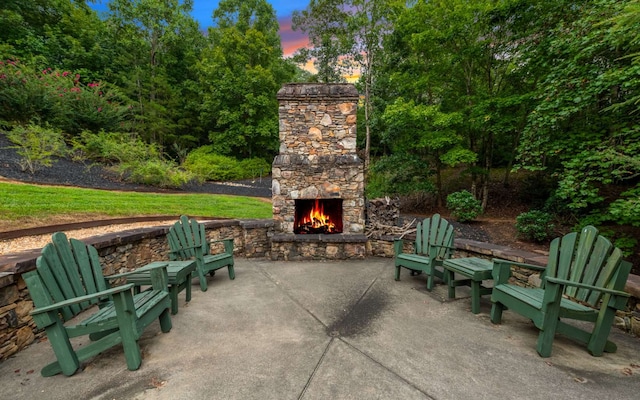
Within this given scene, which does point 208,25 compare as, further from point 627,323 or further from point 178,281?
point 627,323

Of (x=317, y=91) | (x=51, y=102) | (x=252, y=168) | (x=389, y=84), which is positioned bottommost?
(x=252, y=168)

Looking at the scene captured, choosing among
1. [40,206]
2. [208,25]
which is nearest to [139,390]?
[40,206]

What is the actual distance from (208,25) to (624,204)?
82.8 ft

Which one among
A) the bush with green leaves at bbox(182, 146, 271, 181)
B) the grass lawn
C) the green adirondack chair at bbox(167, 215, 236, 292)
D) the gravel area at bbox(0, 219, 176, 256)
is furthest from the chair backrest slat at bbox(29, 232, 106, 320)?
the bush with green leaves at bbox(182, 146, 271, 181)

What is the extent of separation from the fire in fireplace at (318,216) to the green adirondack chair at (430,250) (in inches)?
78.1

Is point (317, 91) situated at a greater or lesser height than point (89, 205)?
greater

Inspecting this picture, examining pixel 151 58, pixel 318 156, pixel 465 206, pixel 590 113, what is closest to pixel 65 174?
pixel 318 156

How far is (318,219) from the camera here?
5504 mm

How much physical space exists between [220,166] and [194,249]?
11.7 metres

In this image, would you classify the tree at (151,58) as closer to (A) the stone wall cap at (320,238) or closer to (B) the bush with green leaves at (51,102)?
(B) the bush with green leaves at (51,102)

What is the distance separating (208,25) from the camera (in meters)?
19.8

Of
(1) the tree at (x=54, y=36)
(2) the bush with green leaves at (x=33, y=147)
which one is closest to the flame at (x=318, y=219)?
(2) the bush with green leaves at (x=33, y=147)

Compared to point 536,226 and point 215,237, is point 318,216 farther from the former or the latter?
point 536,226

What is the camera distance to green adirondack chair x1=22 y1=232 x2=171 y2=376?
166 cm
